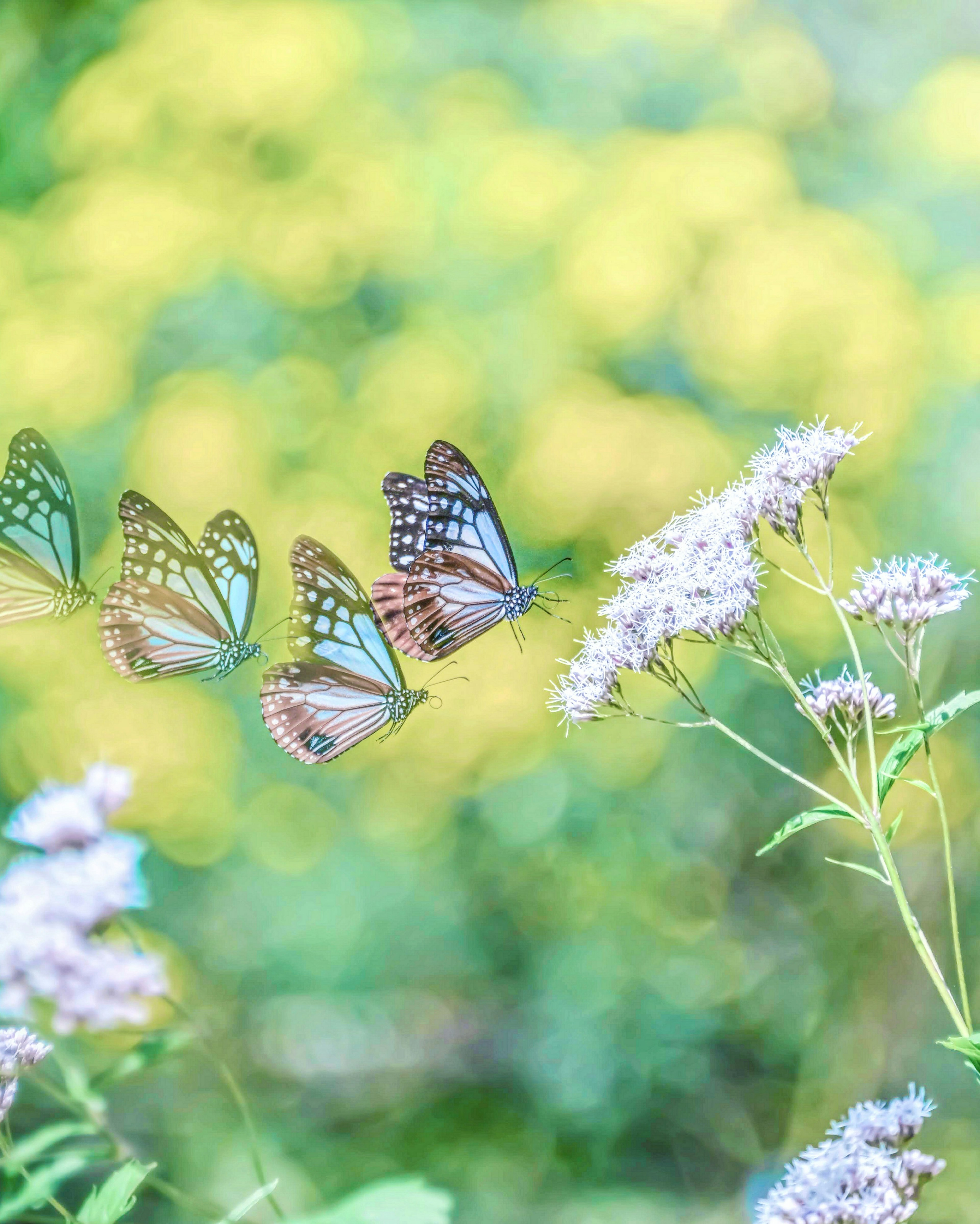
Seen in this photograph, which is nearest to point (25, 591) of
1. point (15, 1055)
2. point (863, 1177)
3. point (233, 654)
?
point (233, 654)

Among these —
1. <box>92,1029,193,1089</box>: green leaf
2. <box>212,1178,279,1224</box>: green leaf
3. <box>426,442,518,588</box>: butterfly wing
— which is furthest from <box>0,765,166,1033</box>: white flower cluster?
<box>426,442,518,588</box>: butterfly wing

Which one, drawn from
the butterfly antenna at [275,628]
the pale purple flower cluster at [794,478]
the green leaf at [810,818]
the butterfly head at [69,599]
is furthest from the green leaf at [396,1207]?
the butterfly head at [69,599]

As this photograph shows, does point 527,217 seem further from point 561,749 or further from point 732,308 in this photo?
point 561,749

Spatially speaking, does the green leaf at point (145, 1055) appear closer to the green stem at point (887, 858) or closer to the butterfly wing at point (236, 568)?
the green stem at point (887, 858)

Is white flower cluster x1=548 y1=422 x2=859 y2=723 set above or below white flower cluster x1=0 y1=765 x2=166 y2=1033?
above

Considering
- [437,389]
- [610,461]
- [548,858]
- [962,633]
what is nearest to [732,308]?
[610,461]

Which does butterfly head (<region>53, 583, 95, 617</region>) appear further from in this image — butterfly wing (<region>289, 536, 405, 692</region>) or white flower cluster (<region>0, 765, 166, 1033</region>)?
white flower cluster (<region>0, 765, 166, 1033</region>)

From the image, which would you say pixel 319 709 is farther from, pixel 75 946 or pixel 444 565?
pixel 75 946
